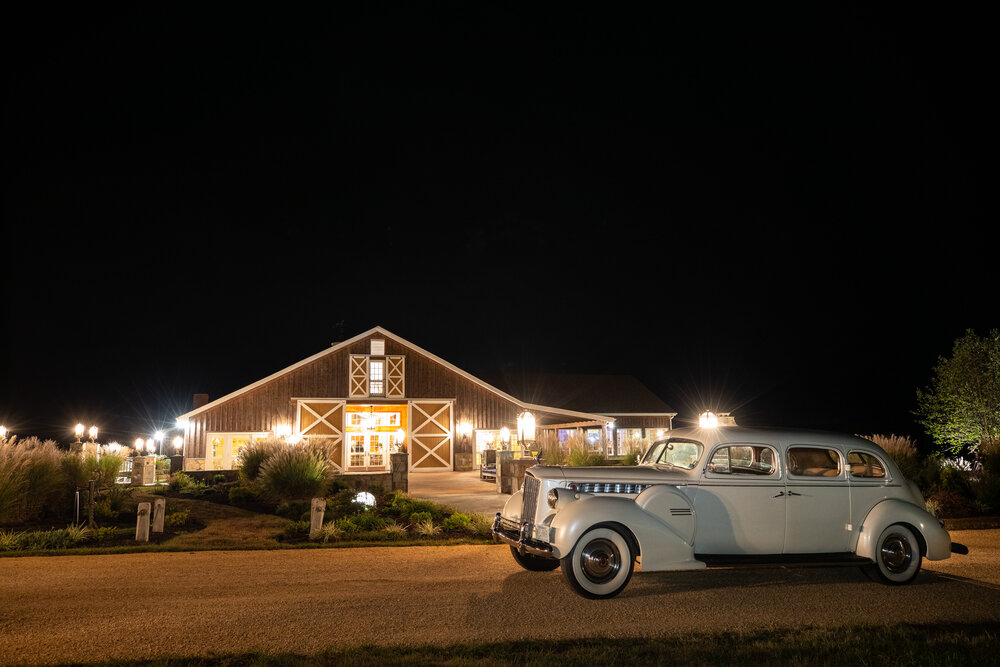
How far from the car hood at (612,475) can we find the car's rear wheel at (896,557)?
235 centimetres

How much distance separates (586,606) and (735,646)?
1603mm

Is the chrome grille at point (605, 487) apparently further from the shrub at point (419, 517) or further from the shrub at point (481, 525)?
the shrub at point (419, 517)

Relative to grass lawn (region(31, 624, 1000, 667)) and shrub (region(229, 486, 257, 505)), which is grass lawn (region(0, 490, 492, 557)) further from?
grass lawn (region(31, 624, 1000, 667))

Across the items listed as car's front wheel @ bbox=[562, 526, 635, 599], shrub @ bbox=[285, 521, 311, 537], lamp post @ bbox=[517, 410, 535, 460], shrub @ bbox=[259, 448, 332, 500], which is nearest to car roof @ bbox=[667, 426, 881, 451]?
car's front wheel @ bbox=[562, 526, 635, 599]

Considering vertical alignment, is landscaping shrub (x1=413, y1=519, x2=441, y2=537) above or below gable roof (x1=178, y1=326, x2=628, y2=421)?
below

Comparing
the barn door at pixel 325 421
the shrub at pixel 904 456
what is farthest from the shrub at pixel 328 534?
the barn door at pixel 325 421

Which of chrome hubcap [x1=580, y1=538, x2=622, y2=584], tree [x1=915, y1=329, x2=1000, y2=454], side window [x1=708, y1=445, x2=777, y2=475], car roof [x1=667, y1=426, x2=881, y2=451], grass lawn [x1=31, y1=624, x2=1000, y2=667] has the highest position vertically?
tree [x1=915, y1=329, x2=1000, y2=454]

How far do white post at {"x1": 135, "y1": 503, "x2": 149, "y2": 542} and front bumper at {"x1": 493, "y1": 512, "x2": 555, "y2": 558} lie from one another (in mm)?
5721

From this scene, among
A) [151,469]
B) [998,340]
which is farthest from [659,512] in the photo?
[998,340]

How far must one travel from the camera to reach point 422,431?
2784cm

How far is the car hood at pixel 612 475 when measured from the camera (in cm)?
750

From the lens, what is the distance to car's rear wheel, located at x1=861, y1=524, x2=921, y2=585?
7.70m

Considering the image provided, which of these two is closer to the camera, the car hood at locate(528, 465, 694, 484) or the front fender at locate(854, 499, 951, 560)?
the car hood at locate(528, 465, 694, 484)

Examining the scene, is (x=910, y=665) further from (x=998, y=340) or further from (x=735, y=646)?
(x=998, y=340)
